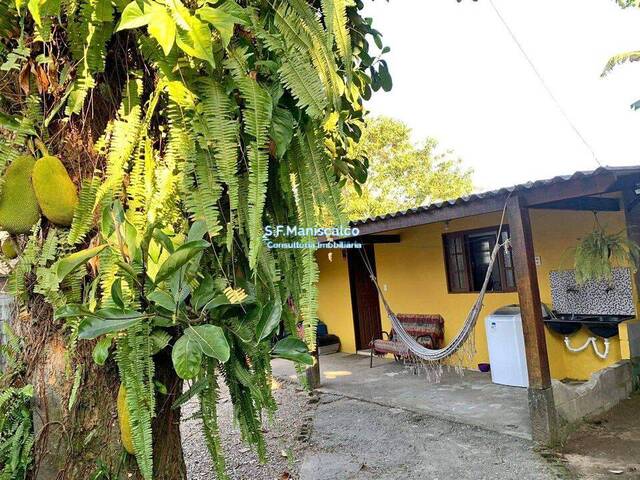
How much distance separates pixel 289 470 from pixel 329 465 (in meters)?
0.31

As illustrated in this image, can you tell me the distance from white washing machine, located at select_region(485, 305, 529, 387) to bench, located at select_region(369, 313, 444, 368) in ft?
3.36

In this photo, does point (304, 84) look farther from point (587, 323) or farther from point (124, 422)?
point (587, 323)

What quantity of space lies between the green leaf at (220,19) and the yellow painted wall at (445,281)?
520 cm

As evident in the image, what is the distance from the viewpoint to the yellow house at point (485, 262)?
3.72 meters

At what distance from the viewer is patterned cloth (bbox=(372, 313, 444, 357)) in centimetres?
605

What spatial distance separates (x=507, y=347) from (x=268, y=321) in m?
4.81

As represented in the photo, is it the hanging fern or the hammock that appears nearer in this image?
the hanging fern

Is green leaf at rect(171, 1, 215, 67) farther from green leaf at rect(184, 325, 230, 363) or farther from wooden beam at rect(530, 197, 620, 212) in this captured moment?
wooden beam at rect(530, 197, 620, 212)

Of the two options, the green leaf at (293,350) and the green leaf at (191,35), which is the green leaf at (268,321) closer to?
the green leaf at (293,350)

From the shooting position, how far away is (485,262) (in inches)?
229

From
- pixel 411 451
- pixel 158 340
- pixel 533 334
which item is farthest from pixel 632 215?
pixel 158 340

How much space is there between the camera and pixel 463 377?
5.63m

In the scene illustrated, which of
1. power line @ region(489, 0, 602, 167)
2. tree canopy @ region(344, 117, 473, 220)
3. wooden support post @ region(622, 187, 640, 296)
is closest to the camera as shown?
power line @ region(489, 0, 602, 167)

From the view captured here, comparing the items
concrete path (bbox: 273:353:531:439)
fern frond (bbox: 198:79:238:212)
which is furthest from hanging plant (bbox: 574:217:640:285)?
fern frond (bbox: 198:79:238:212)
